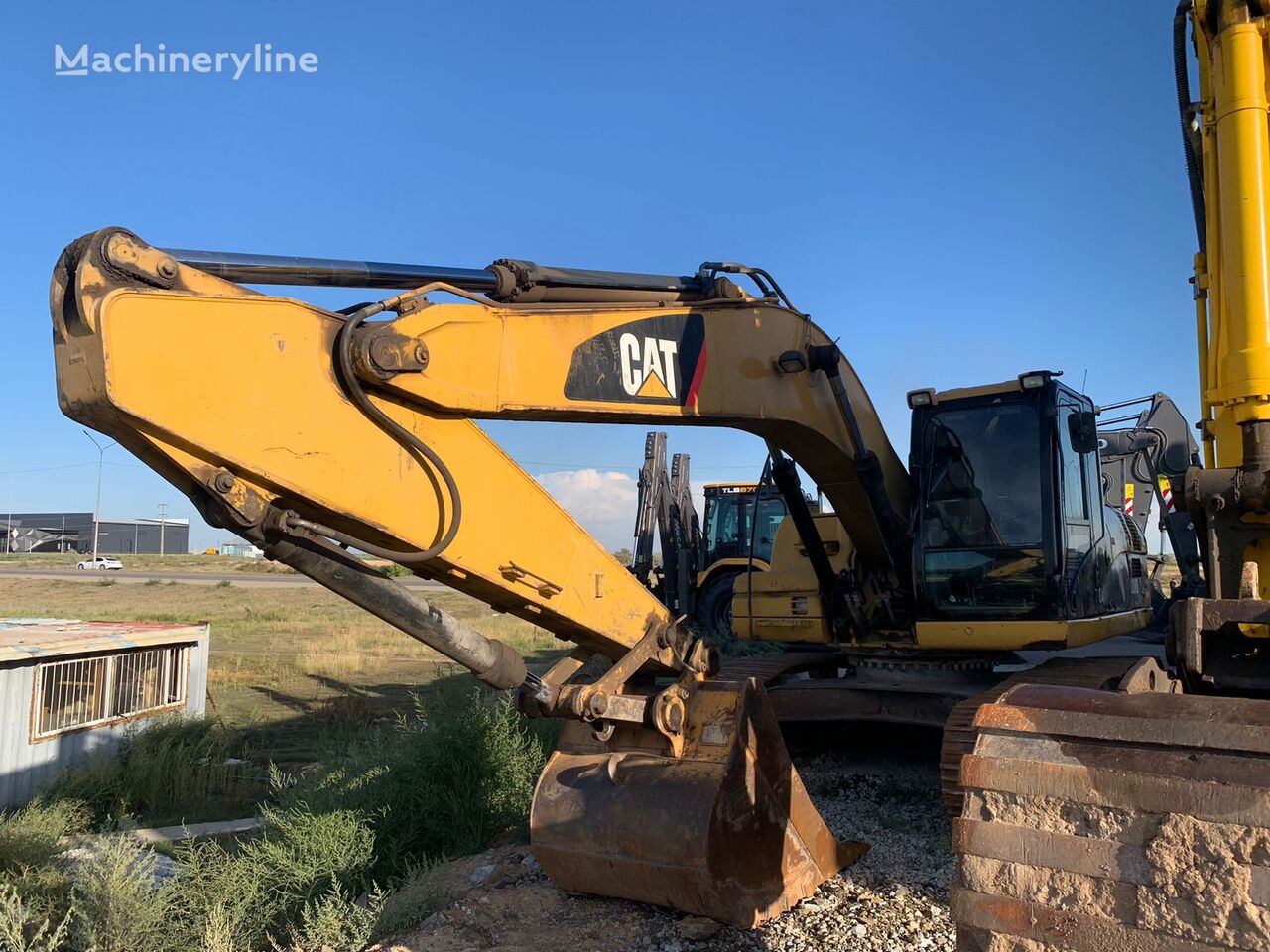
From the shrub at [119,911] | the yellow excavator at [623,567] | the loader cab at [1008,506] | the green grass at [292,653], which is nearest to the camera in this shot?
the yellow excavator at [623,567]

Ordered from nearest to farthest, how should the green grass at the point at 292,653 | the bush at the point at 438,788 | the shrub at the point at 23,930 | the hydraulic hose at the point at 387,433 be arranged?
the hydraulic hose at the point at 387,433 < the shrub at the point at 23,930 < the bush at the point at 438,788 < the green grass at the point at 292,653

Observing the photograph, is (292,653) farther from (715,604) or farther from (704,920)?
(704,920)

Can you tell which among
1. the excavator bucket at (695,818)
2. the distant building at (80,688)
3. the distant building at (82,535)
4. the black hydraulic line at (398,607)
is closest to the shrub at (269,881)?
the excavator bucket at (695,818)

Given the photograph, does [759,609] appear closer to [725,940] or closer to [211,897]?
[725,940]

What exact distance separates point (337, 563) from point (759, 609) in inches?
193

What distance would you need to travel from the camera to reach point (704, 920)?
4.45m

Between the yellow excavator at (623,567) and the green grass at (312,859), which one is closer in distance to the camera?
the yellow excavator at (623,567)

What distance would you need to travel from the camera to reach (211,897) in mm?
4816

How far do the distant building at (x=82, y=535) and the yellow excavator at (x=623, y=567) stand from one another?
302 ft

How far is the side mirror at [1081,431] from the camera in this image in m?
6.53

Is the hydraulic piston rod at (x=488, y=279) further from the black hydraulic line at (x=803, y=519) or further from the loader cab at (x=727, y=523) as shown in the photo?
the loader cab at (x=727, y=523)

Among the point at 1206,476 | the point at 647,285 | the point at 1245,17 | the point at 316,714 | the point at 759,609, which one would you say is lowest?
the point at 316,714

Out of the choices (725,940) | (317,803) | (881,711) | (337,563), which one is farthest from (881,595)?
(337,563)

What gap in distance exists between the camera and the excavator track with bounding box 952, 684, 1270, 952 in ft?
7.11
